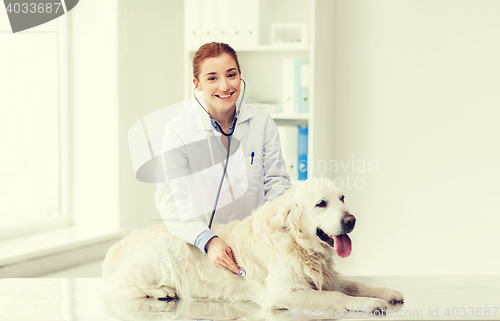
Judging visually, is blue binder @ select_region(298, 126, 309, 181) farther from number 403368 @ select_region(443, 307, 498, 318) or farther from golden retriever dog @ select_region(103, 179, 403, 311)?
number 403368 @ select_region(443, 307, 498, 318)

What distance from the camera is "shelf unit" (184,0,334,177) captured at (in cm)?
251

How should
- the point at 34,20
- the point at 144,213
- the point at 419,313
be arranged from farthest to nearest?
the point at 144,213 < the point at 34,20 < the point at 419,313

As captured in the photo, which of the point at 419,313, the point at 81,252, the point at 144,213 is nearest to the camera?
the point at 419,313

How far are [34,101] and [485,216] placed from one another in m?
2.99

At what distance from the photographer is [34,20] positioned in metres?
2.61

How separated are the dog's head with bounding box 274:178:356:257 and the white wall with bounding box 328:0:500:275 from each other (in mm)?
1776

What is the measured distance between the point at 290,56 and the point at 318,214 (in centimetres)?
184

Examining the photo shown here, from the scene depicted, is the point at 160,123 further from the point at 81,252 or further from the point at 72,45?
the point at 81,252

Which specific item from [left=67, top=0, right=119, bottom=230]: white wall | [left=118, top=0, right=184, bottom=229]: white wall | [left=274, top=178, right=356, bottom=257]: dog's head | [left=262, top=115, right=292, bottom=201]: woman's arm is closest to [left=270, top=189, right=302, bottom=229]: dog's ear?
[left=274, top=178, right=356, bottom=257]: dog's head

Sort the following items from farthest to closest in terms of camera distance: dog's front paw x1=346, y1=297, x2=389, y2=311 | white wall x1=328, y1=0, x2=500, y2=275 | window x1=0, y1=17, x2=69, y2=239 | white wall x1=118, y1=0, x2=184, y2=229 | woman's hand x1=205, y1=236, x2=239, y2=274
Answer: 1. white wall x1=118, y1=0, x2=184, y2=229
2. white wall x1=328, y1=0, x2=500, y2=275
3. window x1=0, y1=17, x2=69, y2=239
4. woman's hand x1=205, y1=236, x2=239, y2=274
5. dog's front paw x1=346, y1=297, x2=389, y2=311

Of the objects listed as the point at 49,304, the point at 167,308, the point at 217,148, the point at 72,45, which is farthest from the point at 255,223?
the point at 72,45

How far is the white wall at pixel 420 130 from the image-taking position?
2.65 metres

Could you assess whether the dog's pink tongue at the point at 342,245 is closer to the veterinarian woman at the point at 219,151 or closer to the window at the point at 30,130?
the veterinarian woman at the point at 219,151

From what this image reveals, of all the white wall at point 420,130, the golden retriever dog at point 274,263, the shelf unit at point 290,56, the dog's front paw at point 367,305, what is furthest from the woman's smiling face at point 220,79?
the white wall at point 420,130
